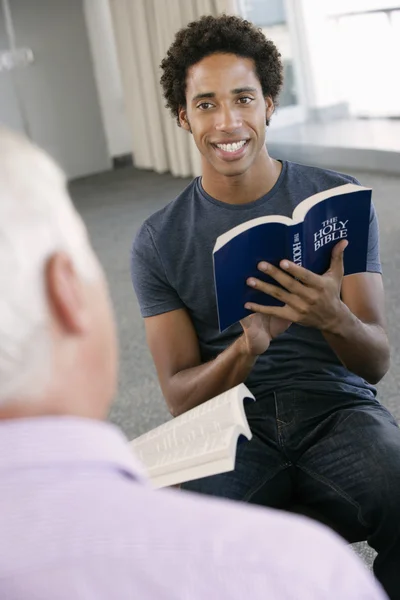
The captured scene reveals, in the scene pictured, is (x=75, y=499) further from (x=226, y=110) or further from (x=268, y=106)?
(x=268, y=106)

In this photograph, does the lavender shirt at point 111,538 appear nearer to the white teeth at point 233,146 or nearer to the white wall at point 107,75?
the white teeth at point 233,146

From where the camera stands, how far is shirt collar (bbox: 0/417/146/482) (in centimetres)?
54

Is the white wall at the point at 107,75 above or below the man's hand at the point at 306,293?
above

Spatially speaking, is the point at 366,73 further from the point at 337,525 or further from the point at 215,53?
the point at 337,525

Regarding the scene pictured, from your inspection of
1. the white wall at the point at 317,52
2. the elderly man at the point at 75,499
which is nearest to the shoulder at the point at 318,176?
the elderly man at the point at 75,499

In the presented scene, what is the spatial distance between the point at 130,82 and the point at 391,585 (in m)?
6.28

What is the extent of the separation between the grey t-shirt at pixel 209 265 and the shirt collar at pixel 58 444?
43.8 inches

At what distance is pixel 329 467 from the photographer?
148 cm

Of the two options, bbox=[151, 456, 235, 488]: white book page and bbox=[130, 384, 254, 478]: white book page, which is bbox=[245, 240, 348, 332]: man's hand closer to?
bbox=[130, 384, 254, 478]: white book page

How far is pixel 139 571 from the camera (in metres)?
0.53

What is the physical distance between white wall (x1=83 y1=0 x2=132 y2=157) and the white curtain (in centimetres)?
34

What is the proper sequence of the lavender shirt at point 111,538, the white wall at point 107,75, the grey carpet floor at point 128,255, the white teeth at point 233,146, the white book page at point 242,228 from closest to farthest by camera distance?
the lavender shirt at point 111,538 < the white book page at point 242,228 < the white teeth at point 233,146 < the grey carpet floor at point 128,255 < the white wall at point 107,75

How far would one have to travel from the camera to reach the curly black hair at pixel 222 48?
1804mm

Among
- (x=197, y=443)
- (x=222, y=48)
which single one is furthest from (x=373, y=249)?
(x=197, y=443)
